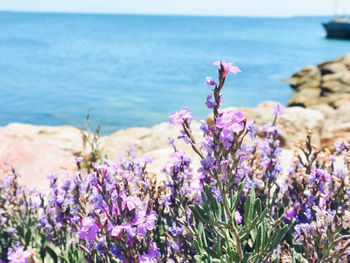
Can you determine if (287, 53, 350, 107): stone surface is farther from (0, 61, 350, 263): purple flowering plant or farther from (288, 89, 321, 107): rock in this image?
(0, 61, 350, 263): purple flowering plant

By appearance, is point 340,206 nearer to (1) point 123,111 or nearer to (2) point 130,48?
(1) point 123,111

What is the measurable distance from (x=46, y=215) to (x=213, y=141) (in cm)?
238

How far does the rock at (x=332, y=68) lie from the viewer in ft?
93.3

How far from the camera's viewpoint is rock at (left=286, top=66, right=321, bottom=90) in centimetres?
2878

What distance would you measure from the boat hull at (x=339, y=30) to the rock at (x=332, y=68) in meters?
47.0

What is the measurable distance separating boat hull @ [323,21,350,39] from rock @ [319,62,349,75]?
154 ft

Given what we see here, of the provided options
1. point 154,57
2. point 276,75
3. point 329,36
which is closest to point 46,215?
point 276,75

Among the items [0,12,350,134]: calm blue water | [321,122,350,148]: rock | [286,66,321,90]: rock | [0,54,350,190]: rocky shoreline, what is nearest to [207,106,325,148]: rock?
[0,54,350,190]: rocky shoreline

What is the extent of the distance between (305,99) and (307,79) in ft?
28.1

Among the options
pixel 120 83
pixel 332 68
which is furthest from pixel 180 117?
pixel 120 83

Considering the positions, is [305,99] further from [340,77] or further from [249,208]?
[249,208]

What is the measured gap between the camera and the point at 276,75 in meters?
37.0

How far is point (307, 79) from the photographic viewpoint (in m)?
30.5

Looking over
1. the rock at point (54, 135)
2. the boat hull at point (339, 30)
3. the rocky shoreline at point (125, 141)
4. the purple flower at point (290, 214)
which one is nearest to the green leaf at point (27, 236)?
the rocky shoreline at point (125, 141)
